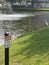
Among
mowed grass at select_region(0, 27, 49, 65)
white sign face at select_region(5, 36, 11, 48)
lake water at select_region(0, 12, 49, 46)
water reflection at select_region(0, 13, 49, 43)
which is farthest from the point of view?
water reflection at select_region(0, 13, 49, 43)

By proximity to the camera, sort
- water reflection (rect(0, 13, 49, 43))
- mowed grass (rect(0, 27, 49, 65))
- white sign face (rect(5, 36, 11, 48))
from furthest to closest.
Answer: water reflection (rect(0, 13, 49, 43)) → mowed grass (rect(0, 27, 49, 65)) → white sign face (rect(5, 36, 11, 48))

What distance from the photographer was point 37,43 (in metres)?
9.69

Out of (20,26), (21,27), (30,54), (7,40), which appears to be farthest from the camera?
(20,26)

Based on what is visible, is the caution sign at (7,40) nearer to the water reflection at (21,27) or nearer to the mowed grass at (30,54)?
the mowed grass at (30,54)

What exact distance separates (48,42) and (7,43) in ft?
14.4

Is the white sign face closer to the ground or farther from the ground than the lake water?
farther from the ground

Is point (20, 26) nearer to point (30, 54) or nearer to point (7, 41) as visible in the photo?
point (30, 54)

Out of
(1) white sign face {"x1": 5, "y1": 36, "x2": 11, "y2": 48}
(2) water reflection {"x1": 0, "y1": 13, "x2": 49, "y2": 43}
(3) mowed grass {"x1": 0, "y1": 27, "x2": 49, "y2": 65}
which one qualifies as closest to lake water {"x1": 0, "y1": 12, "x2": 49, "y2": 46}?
(2) water reflection {"x1": 0, "y1": 13, "x2": 49, "y2": 43}

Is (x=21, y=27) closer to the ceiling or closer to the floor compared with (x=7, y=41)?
closer to the floor

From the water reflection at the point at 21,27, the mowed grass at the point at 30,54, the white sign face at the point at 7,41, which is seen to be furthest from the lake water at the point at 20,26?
the white sign face at the point at 7,41

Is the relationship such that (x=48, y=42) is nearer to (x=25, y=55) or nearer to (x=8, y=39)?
(x=25, y=55)

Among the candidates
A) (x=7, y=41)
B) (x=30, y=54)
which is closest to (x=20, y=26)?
(x=30, y=54)

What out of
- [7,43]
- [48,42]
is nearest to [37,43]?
[48,42]

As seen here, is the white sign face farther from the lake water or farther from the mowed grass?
the lake water
